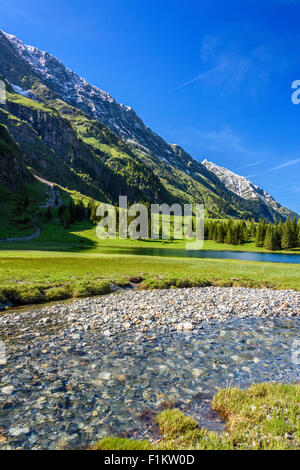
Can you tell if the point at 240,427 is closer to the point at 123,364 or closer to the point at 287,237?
the point at 123,364

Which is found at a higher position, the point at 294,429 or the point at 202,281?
the point at 294,429

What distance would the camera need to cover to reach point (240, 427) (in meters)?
5.89

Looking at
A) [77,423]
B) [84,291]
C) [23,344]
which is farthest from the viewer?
[84,291]

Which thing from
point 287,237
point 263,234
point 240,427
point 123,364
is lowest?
point 123,364

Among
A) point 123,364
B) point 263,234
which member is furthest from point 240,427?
point 263,234

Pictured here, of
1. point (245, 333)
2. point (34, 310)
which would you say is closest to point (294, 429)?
point (245, 333)

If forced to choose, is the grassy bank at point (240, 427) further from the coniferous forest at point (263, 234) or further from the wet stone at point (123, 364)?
the coniferous forest at point (263, 234)

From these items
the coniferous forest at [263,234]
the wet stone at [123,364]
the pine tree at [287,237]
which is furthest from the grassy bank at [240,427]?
the pine tree at [287,237]

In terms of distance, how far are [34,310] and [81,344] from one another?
782 cm

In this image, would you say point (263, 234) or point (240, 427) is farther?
point (263, 234)
